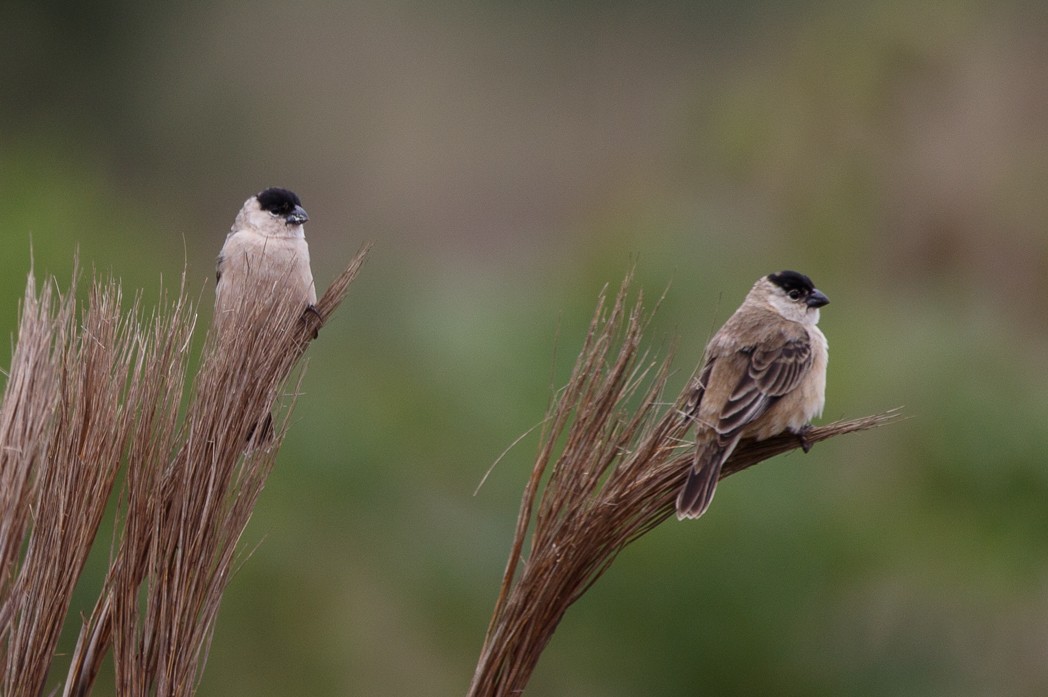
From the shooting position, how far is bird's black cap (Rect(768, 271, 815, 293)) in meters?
5.26

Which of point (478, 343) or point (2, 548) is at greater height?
point (2, 548)

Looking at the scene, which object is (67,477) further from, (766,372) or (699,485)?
(766,372)

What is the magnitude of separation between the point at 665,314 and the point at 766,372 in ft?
11.1

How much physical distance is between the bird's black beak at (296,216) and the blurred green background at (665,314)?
2.34m

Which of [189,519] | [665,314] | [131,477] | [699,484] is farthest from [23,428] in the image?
[665,314]

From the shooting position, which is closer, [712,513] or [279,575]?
[712,513]

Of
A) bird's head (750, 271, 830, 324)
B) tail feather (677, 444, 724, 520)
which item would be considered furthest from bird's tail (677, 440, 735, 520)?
bird's head (750, 271, 830, 324)

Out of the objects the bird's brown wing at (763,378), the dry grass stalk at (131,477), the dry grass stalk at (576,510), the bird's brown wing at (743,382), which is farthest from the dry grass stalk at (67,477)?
the bird's brown wing at (763,378)

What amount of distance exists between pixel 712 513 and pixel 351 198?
608 centimetres

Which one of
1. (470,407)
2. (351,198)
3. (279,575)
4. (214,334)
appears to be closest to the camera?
(214,334)

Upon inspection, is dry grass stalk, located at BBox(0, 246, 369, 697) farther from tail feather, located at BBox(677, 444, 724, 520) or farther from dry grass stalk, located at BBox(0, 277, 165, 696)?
tail feather, located at BBox(677, 444, 724, 520)

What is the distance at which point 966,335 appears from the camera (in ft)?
28.7

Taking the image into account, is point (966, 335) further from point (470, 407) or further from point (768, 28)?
point (768, 28)

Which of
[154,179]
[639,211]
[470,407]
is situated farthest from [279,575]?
[154,179]
